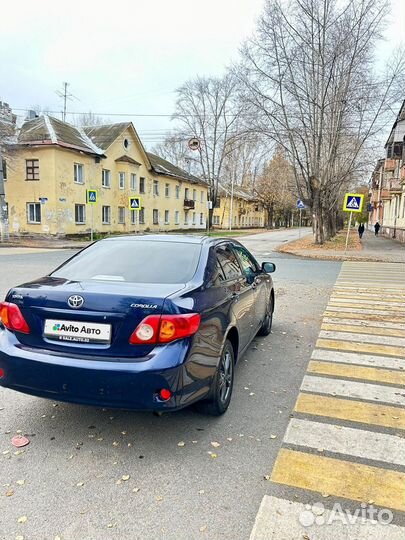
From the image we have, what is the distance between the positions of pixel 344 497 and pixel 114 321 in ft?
6.19

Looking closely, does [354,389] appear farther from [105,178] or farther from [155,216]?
[155,216]

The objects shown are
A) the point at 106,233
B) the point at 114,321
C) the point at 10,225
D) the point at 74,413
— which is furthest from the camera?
the point at 106,233

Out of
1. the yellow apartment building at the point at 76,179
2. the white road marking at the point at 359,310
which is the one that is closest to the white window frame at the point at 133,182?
the yellow apartment building at the point at 76,179

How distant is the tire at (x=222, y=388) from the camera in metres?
3.38

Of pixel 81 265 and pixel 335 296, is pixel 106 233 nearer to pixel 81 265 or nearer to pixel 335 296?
pixel 335 296

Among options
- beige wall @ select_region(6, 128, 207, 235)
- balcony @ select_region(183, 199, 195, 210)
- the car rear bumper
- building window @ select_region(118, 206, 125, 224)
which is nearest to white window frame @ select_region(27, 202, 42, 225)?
beige wall @ select_region(6, 128, 207, 235)

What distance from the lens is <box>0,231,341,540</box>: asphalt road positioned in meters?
2.29

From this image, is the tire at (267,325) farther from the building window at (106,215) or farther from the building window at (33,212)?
the building window at (106,215)

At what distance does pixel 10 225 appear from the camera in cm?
2986

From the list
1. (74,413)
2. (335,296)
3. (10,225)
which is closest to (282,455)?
(74,413)

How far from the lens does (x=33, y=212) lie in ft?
96.5

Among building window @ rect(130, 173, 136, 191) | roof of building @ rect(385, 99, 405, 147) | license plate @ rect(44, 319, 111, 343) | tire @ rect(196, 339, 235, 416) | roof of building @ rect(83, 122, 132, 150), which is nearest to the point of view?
license plate @ rect(44, 319, 111, 343)

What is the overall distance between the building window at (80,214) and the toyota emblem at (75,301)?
95.0 ft

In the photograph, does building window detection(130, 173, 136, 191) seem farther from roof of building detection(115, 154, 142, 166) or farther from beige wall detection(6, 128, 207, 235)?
roof of building detection(115, 154, 142, 166)
